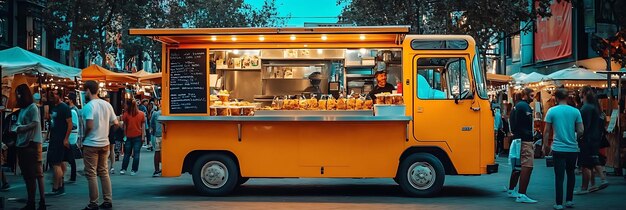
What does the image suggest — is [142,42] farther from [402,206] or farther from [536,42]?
[402,206]

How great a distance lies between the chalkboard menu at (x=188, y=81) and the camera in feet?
46.0

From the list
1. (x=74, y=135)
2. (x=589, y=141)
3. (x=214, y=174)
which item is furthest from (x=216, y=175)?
(x=589, y=141)

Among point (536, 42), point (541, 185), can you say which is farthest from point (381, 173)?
point (536, 42)

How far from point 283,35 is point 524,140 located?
4020mm

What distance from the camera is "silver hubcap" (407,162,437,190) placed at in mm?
13797

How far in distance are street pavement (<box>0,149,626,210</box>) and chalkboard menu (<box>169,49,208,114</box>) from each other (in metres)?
1.44

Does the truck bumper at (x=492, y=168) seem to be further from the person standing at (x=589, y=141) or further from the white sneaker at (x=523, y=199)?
the person standing at (x=589, y=141)

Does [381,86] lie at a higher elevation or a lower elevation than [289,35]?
lower

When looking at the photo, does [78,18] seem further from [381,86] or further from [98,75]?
[381,86]

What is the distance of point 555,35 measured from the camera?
35500mm

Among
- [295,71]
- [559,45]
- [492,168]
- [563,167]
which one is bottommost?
[492,168]

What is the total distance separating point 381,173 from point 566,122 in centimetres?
303

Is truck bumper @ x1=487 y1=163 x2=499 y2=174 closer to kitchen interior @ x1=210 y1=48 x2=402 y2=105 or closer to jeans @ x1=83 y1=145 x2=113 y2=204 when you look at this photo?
kitchen interior @ x1=210 y1=48 x2=402 y2=105

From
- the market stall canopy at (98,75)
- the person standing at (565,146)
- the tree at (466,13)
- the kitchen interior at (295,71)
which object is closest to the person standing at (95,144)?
the kitchen interior at (295,71)
